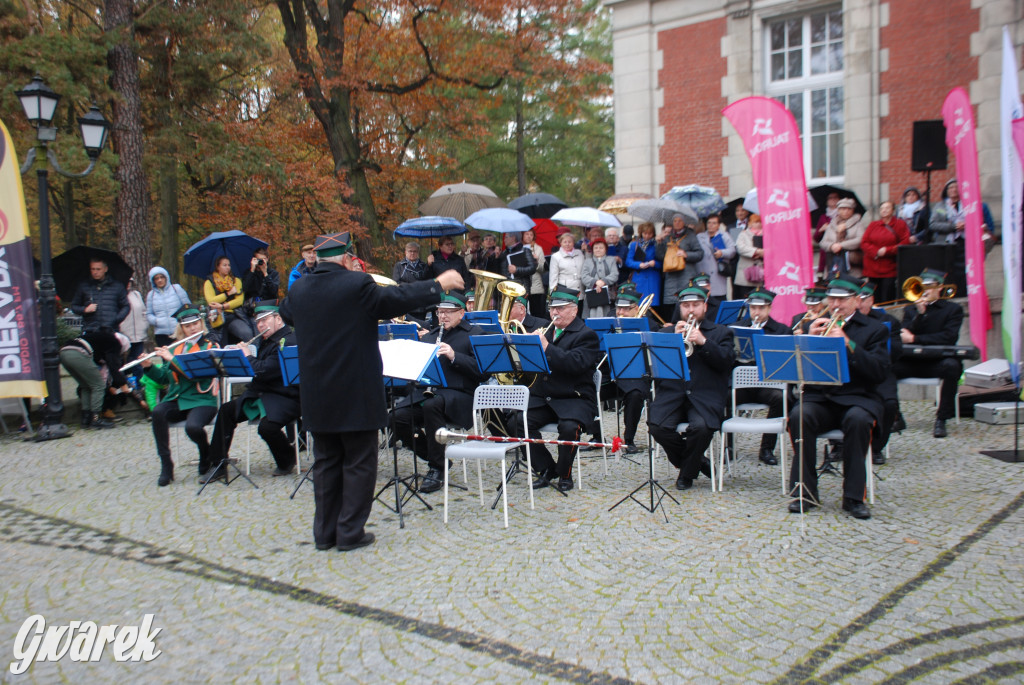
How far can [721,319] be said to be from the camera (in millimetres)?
9375

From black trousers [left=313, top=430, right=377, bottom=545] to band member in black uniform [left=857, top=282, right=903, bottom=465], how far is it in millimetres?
4200

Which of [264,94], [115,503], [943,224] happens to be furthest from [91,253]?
[264,94]

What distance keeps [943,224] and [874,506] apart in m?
6.52

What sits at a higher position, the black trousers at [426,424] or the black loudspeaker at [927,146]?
the black loudspeaker at [927,146]

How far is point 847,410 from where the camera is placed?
6289 millimetres

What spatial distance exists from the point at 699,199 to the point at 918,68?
4.05m

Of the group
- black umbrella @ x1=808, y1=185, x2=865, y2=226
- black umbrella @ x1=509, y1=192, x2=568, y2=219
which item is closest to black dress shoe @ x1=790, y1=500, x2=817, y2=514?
black umbrella @ x1=808, y1=185, x2=865, y2=226

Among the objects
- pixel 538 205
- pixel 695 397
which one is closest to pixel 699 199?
pixel 538 205

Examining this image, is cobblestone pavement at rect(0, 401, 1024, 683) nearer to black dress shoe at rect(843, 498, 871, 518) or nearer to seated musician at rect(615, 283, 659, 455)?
black dress shoe at rect(843, 498, 871, 518)

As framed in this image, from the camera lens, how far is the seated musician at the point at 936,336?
859 cm

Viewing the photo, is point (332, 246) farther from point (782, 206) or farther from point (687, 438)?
point (782, 206)

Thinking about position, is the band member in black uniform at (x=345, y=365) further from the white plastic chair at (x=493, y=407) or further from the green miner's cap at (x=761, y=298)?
the green miner's cap at (x=761, y=298)

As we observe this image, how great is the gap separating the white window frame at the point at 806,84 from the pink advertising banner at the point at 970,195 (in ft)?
18.6

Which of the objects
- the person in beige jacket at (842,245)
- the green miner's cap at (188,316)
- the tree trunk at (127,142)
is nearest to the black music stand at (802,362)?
the green miner's cap at (188,316)
